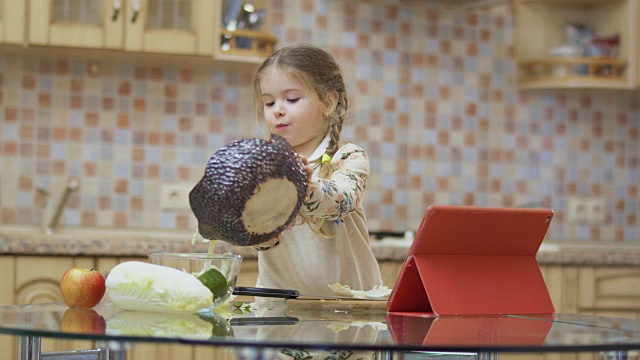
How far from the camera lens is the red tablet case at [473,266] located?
4.74ft

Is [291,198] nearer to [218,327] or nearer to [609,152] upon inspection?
[218,327]

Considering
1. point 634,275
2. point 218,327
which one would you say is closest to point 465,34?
point 634,275

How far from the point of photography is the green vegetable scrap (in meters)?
1.36

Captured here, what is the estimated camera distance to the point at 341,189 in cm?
161

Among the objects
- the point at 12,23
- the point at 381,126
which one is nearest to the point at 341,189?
the point at 12,23

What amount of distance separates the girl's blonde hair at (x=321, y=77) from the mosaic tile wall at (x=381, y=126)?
1421 mm

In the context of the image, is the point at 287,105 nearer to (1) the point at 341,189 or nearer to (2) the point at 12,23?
(1) the point at 341,189

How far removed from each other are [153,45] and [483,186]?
56.2 inches

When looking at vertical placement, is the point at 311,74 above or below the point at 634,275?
above

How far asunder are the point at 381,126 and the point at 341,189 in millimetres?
2042

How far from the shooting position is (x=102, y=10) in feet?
10.0

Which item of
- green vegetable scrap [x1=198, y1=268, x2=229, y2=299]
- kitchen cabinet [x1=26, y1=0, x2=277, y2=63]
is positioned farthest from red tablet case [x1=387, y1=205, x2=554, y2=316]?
kitchen cabinet [x1=26, y1=0, x2=277, y2=63]

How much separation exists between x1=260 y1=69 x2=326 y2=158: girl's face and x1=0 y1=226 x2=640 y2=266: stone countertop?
73 cm

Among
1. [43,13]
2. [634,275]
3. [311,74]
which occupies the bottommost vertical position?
[634,275]
